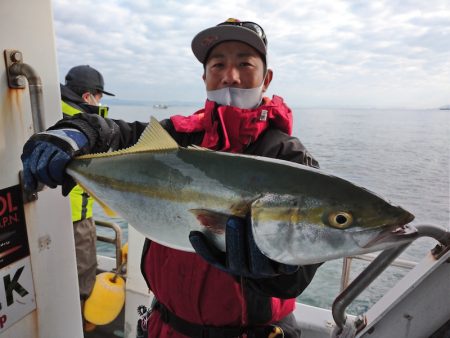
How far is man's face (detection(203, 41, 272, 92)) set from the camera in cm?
A: 247

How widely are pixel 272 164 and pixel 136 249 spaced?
312 cm

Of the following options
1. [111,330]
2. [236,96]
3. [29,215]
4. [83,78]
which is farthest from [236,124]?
[83,78]

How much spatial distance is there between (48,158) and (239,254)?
124cm

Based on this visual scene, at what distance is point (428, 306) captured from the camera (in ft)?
8.54

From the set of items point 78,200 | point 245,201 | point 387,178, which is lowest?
point 387,178

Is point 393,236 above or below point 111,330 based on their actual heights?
above

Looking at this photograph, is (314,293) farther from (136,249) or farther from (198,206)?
(198,206)

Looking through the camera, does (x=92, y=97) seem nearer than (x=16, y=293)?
No

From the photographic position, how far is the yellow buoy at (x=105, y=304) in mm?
4395

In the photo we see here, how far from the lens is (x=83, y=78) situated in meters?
5.32

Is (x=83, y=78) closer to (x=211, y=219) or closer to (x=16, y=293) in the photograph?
(x=16, y=293)

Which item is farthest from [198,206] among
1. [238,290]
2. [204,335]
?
[204,335]

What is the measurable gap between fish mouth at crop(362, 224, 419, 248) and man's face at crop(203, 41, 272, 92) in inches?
59.7

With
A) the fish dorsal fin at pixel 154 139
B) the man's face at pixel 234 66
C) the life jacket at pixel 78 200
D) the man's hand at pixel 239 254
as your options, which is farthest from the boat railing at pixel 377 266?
the life jacket at pixel 78 200
